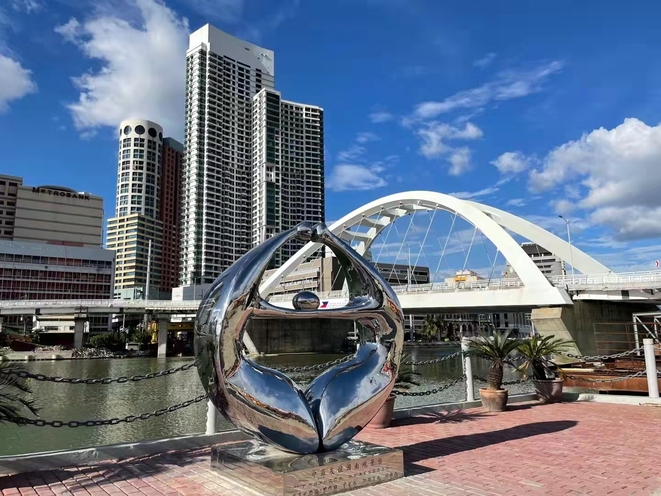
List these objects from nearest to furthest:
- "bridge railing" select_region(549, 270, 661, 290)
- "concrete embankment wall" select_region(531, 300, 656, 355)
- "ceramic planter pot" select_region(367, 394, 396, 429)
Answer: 1. "ceramic planter pot" select_region(367, 394, 396, 429)
2. "bridge railing" select_region(549, 270, 661, 290)
3. "concrete embankment wall" select_region(531, 300, 656, 355)

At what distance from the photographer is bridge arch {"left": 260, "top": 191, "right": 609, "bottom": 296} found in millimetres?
34969

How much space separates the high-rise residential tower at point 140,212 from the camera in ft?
401

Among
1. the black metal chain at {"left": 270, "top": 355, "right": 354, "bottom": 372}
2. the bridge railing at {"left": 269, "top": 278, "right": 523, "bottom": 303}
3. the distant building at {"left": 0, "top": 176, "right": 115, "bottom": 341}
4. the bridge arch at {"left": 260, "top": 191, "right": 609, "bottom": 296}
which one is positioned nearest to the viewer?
the black metal chain at {"left": 270, "top": 355, "right": 354, "bottom": 372}

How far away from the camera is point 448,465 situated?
253 inches

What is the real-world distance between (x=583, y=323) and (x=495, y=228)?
28.6ft

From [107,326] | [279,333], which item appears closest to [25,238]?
[107,326]

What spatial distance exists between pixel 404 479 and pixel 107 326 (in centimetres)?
8097

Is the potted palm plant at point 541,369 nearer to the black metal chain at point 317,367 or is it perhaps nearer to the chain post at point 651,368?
the chain post at point 651,368

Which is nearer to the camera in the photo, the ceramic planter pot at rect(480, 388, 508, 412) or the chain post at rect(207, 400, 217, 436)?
the chain post at rect(207, 400, 217, 436)

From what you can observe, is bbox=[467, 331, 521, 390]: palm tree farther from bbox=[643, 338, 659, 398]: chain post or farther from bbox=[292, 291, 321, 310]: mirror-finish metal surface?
bbox=[292, 291, 321, 310]: mirror-finish metal surface

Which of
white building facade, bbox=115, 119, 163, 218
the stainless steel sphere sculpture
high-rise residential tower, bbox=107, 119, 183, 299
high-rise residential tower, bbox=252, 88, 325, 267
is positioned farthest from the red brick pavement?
white building facade, bbox=115, 119, 163, 218

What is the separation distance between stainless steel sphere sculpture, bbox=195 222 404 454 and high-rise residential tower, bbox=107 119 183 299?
11947 centimetres

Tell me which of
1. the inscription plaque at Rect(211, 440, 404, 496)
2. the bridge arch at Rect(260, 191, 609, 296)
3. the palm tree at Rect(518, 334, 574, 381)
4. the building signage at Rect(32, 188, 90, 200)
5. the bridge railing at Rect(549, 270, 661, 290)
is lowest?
the inscription plaque at Rect(211, 440, 404, 496)

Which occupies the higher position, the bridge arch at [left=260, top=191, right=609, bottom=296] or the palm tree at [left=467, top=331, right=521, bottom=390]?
the bridge arch at [left=260, top=191, right=609, bottom=296]
